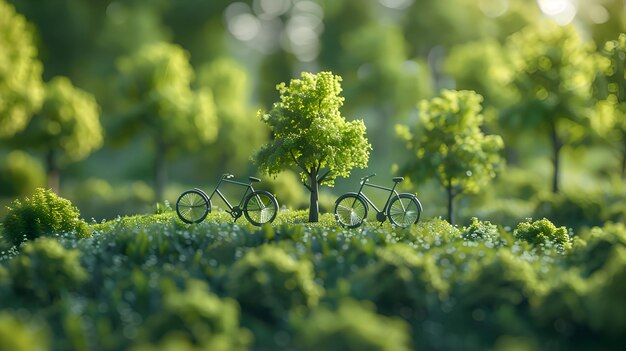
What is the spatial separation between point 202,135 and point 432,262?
2116 centimetres

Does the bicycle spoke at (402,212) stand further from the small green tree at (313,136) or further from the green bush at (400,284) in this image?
the green bush at (400,284)

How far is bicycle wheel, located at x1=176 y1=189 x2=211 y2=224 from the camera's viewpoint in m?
16.7

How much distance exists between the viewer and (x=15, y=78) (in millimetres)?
28750

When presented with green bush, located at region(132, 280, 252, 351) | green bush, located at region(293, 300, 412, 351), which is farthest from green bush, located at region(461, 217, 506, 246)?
green bush, located at region(132, 280, 252, 351)

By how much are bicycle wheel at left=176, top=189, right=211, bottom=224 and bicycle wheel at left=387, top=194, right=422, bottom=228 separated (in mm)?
4187

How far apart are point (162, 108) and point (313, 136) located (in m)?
15.6

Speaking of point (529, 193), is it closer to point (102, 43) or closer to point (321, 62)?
point (321, 62)

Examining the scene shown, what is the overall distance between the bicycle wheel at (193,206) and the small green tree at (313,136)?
1594 millimetres

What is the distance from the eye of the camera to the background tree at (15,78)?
92.2ft

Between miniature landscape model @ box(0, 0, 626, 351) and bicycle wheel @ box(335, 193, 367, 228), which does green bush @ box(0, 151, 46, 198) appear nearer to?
miniature landscape model @ box(0, 0, 626, 351)

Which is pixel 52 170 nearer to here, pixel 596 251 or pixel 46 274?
pixel 46 274

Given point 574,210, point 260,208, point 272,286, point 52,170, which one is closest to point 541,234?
point 260,208

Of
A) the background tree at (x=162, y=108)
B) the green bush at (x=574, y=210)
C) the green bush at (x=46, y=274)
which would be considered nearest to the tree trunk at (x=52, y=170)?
the background tree at (x=162, y=108)

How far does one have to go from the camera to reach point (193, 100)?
3206 centimetres
